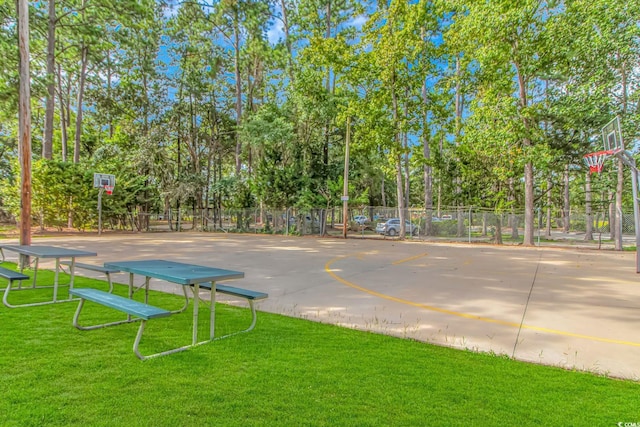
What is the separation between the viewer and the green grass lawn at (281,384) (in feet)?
7.73

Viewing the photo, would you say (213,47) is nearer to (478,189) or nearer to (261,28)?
(261,28)

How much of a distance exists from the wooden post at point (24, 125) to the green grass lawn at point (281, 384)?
201 inches

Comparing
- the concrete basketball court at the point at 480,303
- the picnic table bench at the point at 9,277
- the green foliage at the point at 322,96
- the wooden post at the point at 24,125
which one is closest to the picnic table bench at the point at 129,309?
the picnic table bench at the point at 9,277

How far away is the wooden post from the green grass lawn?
510 cm

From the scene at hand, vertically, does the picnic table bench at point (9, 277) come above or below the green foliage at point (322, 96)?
below

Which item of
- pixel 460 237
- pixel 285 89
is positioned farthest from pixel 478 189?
pixel 285 89

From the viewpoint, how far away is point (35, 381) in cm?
271

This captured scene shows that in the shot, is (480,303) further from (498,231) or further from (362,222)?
(362,222)

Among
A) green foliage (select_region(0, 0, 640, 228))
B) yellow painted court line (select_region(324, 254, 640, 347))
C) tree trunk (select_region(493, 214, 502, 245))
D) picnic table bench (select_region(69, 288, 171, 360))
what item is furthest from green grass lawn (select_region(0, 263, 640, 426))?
tree trunk (select_region(493, 214, 502, 245))

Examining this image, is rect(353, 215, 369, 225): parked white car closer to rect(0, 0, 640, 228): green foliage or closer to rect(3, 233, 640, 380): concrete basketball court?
rect(0, 0, 640, 228): green foliage

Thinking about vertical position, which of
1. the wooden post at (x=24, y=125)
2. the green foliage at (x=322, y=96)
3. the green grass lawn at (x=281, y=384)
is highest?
the green foliage at (x=322, y=96)

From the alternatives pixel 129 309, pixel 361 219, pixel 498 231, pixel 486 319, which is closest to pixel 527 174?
pixel 498 231

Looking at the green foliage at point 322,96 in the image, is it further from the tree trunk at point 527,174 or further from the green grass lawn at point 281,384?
the green grass lawn at point 281,384

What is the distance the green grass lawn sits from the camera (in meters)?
2.36
